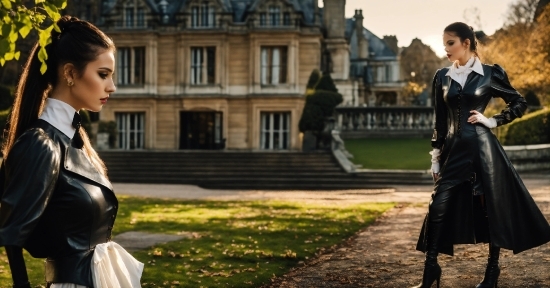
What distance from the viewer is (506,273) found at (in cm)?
711

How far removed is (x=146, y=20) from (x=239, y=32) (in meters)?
5.40

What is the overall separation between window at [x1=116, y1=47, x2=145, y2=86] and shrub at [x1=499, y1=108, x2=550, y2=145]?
2275 centimetres

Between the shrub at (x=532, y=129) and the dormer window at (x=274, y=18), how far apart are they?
55.9ft

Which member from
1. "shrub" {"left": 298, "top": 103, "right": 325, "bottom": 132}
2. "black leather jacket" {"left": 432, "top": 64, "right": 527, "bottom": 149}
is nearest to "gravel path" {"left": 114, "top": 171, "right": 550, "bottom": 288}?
"black leather jacket" {"left": 432, "top": 64, "right": 527, "bottom": 149}

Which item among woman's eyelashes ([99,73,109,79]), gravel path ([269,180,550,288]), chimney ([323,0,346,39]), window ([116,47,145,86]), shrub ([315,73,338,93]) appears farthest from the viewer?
chimney ([323,0,346,39])

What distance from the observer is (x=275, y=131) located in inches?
1585

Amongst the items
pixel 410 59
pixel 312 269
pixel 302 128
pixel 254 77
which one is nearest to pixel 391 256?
pixel 312 269

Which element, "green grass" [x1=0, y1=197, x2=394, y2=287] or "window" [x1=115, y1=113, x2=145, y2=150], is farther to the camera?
"window" [x1=115, y1=113, x2=145, y2=150]

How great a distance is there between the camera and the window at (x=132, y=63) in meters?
41.5

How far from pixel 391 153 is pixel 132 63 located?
17.7 m

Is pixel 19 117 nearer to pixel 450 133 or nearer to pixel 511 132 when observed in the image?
pixel 450 133

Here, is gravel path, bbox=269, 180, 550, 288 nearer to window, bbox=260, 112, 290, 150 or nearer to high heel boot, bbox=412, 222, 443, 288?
high heel boot, bbox=412, 222, 443, 288

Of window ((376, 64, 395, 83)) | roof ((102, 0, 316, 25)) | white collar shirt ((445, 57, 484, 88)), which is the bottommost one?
white collar shirt ((445, 57, 484, 88))

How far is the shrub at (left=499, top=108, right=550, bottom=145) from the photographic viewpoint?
25.3 metres
